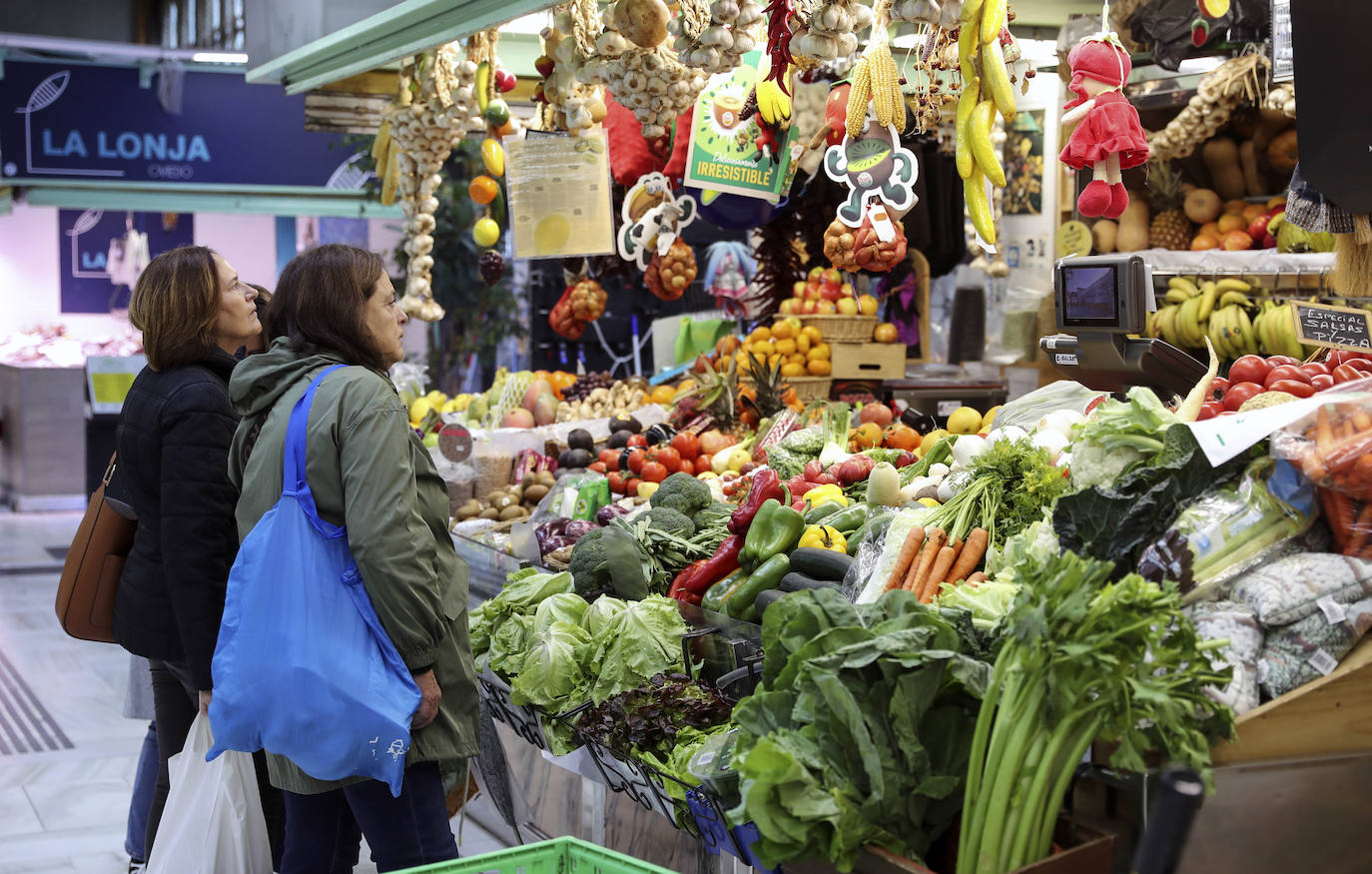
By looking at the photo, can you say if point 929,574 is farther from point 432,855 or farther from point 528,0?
point 528,0

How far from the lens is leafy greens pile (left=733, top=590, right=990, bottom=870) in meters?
1.91

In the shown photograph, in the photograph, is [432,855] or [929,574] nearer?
[432,855]

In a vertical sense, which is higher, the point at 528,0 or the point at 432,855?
the point at 528,0

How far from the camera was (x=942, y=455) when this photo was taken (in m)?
4.20

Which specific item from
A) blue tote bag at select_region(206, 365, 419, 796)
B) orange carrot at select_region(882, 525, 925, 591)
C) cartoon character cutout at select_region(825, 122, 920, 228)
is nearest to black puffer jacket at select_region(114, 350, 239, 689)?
blue tote bag at select_region(206, 365, 419, 796)

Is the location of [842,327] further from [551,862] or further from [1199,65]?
[551,862]

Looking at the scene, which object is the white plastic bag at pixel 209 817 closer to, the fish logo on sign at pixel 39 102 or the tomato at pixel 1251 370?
the tomato at pixel 1251 370

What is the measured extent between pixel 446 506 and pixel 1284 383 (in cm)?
192

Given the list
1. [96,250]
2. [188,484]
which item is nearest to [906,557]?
[188,484]

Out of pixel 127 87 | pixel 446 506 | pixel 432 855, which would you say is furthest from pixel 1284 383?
pixel 127 87

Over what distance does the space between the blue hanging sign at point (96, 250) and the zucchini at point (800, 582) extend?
12.7 meters

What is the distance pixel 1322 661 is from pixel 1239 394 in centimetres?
98

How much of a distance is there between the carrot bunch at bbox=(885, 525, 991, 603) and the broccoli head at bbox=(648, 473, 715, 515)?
1325 mm

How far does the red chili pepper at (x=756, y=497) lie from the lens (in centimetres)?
374
